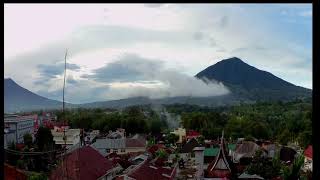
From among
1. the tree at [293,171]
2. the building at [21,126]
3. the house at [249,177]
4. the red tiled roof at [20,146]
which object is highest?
the building at [21,126]

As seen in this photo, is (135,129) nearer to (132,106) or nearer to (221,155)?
(132,106)

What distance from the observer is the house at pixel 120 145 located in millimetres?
2137

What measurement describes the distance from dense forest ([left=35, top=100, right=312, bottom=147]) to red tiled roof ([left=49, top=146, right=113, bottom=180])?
0.46 feet

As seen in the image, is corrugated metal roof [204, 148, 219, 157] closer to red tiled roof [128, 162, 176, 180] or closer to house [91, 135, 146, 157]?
red tiled roof [128, 162, 176, 180]

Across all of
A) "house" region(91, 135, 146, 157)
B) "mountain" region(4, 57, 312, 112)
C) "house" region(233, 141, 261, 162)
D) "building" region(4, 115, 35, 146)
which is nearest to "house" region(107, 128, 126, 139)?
"house" region(91, 135, 146, 157)

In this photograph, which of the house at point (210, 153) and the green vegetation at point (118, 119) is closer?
the green vegetation at point (118, 119)

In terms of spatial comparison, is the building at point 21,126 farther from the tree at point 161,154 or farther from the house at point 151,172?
the tree at point 161,154

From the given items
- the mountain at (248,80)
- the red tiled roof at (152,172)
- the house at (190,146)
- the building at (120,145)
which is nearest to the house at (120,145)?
the building at (120,145)

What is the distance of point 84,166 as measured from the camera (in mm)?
2070

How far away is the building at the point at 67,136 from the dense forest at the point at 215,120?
5cm

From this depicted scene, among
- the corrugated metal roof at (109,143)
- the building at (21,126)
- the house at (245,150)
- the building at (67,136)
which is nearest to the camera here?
the building at (21,126)

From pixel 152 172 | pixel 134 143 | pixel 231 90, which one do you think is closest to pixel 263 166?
pixel 231 90

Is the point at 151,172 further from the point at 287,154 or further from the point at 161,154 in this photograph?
the point at 287,154

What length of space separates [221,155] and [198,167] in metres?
0.15
